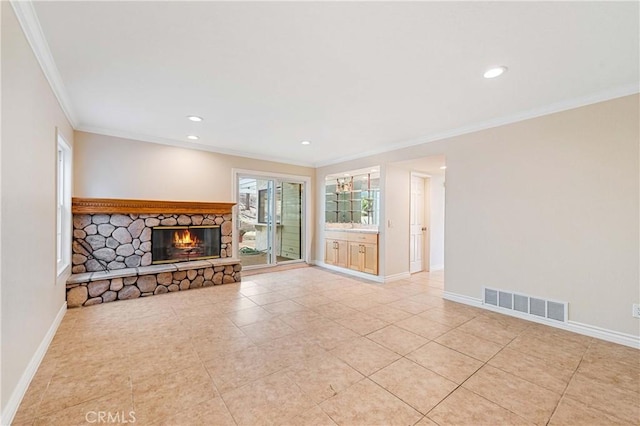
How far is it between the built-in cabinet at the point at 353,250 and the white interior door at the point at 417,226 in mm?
1095

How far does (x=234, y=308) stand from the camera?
3535mm

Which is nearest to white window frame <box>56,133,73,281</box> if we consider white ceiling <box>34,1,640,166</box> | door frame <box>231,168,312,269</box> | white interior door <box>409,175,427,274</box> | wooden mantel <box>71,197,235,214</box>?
wooden mantel <box>71,197,235,214</box>

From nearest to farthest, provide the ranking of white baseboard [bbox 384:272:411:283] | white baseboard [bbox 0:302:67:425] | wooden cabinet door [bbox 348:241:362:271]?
white baseboard [bbox 0:302:67:425] → white baseboard [bbox 384:272:411:283] → wooden cabinet door [bbox 348:241:362:271]

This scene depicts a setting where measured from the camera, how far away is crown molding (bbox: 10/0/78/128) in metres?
1.67

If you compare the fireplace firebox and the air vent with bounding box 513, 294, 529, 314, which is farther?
the fireplace firebox

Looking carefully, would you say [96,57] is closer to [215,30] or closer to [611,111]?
[215,30]

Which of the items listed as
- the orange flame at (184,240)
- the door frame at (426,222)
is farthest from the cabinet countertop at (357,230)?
the orange flame at (184,240)

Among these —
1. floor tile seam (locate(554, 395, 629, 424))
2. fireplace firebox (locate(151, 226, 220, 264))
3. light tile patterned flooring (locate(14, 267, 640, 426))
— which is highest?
fireplace firebox (locate(151, 226, 220, 264))

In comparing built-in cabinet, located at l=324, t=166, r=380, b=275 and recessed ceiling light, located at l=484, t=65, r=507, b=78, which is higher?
recessed ceiling light, located at l=484, t=65, r=507, b=78

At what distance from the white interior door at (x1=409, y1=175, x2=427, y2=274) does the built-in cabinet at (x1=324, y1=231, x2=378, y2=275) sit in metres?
1.10

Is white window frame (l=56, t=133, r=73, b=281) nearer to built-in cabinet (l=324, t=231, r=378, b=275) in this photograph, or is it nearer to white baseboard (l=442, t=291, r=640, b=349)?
built-in cabinet (l=324, t=231, r=378, b=275)

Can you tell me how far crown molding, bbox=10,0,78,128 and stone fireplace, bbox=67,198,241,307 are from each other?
5.78ft

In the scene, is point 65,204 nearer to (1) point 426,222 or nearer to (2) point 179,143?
(2) point 179,143

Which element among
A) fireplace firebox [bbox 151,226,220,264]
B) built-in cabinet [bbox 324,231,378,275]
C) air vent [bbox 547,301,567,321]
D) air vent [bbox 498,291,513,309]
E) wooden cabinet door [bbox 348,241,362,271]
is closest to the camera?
air vent [bbox 547,301,567,321]
